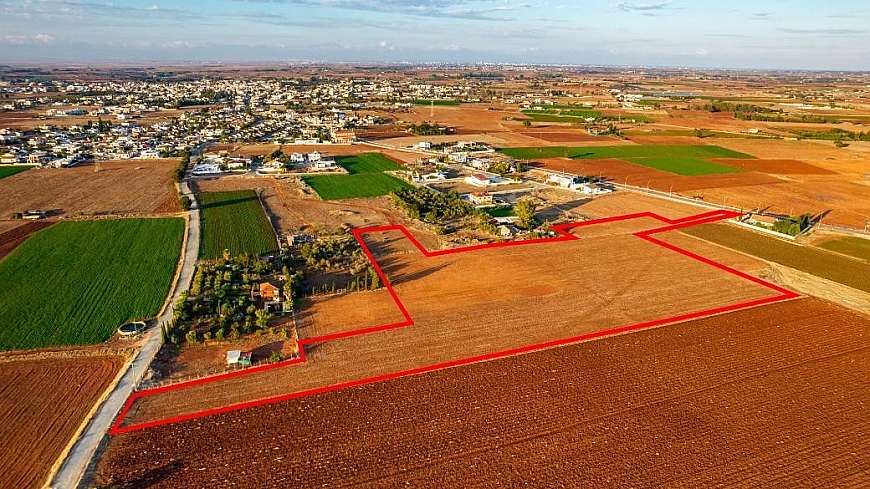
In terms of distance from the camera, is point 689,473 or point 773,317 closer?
point 689,473

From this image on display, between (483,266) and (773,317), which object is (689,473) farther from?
(483,266)

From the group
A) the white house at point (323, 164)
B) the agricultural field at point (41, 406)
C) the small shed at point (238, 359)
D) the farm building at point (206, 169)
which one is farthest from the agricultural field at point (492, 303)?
the farm building at point (206, 169)

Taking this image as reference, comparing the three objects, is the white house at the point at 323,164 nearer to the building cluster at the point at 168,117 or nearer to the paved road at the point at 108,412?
the building cluster at the point at 168,117

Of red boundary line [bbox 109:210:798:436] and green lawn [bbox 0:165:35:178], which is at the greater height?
green lawn [bbox 0:165:35:178]

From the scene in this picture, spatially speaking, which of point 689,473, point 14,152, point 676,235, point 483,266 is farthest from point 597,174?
point 14,152

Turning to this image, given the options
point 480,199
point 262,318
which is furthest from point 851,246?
point 262,318

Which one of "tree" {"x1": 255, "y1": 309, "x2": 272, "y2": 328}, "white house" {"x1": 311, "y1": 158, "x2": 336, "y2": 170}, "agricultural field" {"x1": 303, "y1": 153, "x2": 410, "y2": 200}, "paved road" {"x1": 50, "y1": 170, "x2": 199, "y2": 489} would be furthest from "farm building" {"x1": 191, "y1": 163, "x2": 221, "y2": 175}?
"tree" {"x1": 255, "y1": 309, "x2": 272, "y2": 328}

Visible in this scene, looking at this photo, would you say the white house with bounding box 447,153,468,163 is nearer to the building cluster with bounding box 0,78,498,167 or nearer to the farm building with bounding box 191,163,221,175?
the building cluster with bounding box 0,78,498,167
